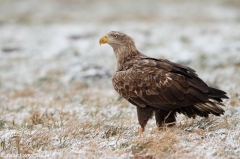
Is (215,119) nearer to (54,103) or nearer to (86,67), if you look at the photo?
(54,103)

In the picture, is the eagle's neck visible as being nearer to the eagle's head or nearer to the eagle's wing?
the eagle's head

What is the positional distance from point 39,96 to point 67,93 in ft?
2.60

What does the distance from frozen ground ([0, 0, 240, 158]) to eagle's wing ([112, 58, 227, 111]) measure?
447mm

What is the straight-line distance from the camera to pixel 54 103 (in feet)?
32.2

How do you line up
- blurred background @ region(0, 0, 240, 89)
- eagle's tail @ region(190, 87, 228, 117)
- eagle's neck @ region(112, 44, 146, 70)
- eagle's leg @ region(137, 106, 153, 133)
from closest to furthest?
eagle's tail @ region(190, 87, 228, 117), eagle's leg @ region(137, 106, 153, 133), eagle's neck @ region(112, 44, 146, 70), blurred background @ region(0, 0, 240, 89)

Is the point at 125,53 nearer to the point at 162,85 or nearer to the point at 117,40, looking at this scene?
the point at 117,40

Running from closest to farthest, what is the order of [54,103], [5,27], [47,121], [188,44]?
[47,121]
[54,103]
[188,44]
[5,27]

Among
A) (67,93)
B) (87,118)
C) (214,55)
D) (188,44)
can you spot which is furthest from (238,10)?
(87,118)

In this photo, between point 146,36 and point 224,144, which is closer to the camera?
point 224,144

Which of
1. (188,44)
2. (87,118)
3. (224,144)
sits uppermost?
(188,44)

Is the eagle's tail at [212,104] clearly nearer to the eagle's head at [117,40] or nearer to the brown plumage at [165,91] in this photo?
the brown plumage at [165,91]

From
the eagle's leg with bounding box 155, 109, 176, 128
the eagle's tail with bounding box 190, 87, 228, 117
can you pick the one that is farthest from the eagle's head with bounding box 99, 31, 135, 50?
the eagle's tail with bounding box 190, 87, 228, 117

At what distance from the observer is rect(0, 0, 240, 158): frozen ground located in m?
5.44

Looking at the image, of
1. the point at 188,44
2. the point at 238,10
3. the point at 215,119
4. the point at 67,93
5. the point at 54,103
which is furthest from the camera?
the point at 238,10
